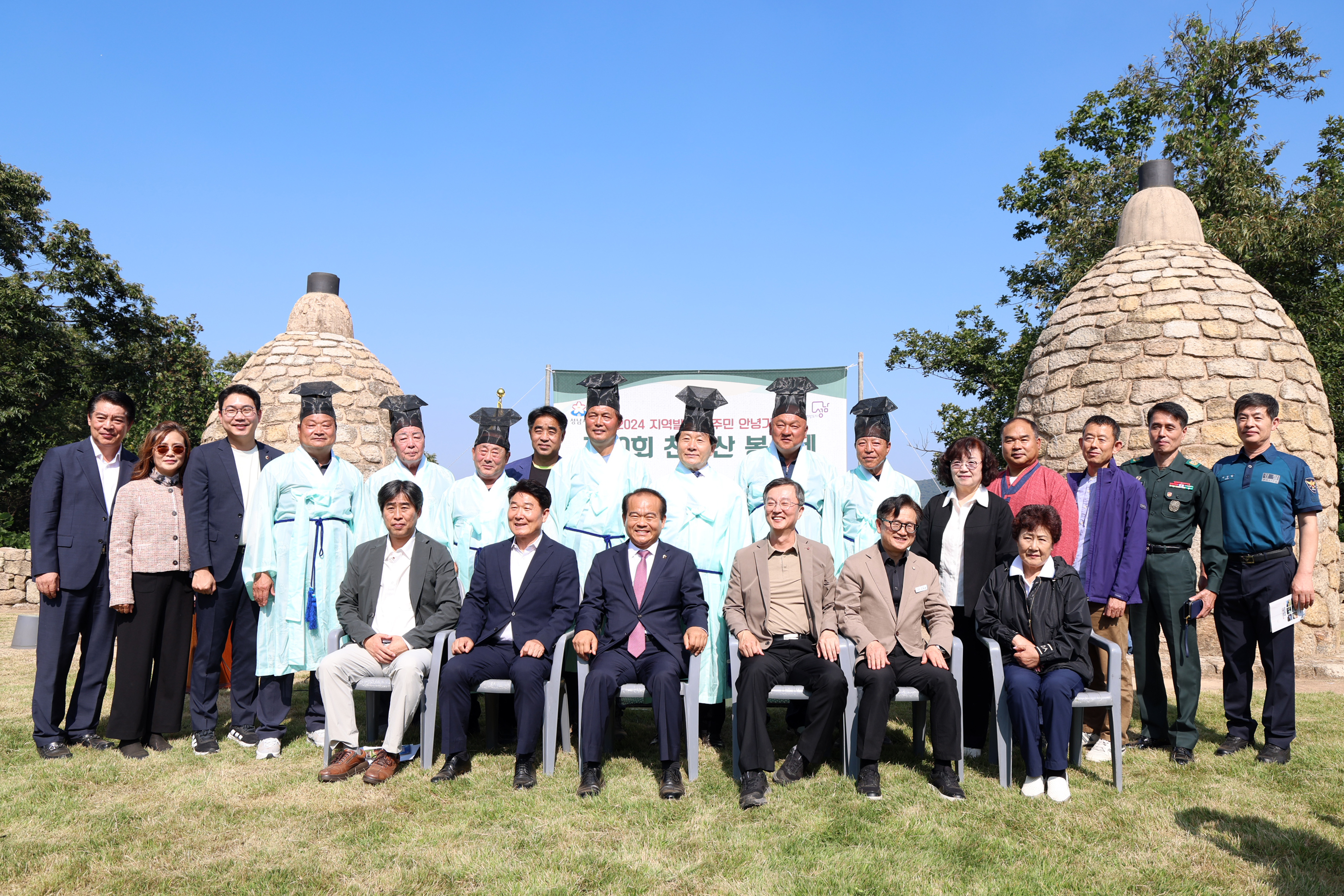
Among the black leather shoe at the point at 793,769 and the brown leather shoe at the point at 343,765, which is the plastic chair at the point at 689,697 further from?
the brown leather shoe at the point at 343,765

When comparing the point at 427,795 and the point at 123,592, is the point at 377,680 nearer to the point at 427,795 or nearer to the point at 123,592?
the point at 427,795

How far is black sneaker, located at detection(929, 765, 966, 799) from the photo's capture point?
407 cm

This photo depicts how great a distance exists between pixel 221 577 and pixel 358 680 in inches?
43.3

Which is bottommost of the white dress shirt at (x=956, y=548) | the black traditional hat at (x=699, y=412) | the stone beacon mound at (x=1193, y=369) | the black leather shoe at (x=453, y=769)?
the black leather shoe at (x=453, y=769)

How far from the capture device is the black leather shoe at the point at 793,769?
14.1ft

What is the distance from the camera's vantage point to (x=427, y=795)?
4.08 metres

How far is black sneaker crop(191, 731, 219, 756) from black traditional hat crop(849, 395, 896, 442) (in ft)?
13.8

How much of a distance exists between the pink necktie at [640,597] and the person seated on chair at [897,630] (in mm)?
1027

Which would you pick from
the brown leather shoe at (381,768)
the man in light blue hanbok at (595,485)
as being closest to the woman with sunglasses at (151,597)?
the brown leather shoe at (381,768)

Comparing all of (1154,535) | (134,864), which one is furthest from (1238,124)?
(134,864)

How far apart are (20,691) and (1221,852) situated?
7.93 metres

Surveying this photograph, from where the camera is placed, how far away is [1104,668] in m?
4.60

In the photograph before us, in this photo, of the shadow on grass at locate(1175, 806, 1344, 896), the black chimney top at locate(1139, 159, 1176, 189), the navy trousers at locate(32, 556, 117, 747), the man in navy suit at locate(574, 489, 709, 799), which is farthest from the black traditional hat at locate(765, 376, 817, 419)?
the black chimney top at locate(1139, 159, 1176, 189)

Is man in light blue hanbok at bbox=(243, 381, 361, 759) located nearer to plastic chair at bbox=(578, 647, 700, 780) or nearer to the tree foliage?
plastic chair at bbox=(578, 647, 700, 780)
